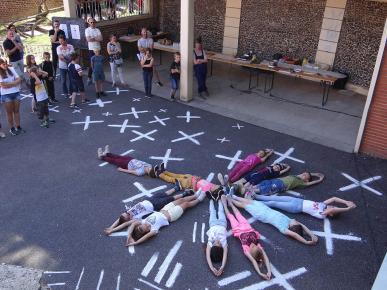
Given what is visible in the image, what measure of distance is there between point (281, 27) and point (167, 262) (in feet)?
30.1

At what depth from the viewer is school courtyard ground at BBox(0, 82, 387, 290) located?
5156 mm

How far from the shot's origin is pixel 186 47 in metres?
9.83

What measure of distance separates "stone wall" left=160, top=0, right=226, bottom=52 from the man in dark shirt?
20.4 ft

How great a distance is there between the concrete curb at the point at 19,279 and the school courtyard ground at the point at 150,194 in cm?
230

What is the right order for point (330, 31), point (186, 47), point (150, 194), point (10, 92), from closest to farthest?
point (150, 194) < point (10, 92) < point (186, 47) < point (330, 31)

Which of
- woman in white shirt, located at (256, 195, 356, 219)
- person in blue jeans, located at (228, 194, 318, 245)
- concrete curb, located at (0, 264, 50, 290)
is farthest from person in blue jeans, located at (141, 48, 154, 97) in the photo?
concrete curb, located at (0, 264, 50, 290)

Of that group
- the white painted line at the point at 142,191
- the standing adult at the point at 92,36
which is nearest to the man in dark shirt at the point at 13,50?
the standing adult at the point at 92,36

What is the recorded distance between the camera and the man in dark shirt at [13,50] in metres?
10.3

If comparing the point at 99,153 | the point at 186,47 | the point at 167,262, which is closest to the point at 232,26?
the point at 186,47

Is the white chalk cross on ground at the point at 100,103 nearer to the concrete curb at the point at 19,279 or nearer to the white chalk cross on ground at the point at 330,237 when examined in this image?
the white chalk cross on ground at the point at 330,237

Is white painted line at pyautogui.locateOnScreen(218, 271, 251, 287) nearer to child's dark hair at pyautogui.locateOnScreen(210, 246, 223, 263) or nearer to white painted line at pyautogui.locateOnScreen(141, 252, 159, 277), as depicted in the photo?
child's dark hair at pyautogui.locateOnScreen(210, 246, 223, 263)

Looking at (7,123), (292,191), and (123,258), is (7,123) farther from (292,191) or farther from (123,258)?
(292,191)

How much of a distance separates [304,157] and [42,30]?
14274mm

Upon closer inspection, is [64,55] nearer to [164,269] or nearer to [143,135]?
[143,135]
